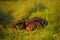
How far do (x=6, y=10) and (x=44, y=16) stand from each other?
39 cm

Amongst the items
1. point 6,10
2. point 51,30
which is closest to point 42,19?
point 51,30

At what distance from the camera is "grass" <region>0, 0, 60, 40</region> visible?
1.51m

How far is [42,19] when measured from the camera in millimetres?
1595

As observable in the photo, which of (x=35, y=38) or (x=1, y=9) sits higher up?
(x=1, y=9)

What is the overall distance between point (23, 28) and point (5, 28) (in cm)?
17

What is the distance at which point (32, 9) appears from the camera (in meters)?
1.63

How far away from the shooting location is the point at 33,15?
1607mm

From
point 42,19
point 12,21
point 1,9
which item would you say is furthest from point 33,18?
point 1,9

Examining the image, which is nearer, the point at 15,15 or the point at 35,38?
the point at 35,38

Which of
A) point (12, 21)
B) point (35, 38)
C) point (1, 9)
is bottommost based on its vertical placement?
point (35, 38)

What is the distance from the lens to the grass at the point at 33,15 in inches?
59.6

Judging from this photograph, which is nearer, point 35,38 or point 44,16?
point 35,38

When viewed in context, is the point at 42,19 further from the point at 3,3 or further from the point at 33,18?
the point at 3,3

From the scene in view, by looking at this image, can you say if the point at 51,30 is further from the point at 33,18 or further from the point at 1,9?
the point at 1,9
